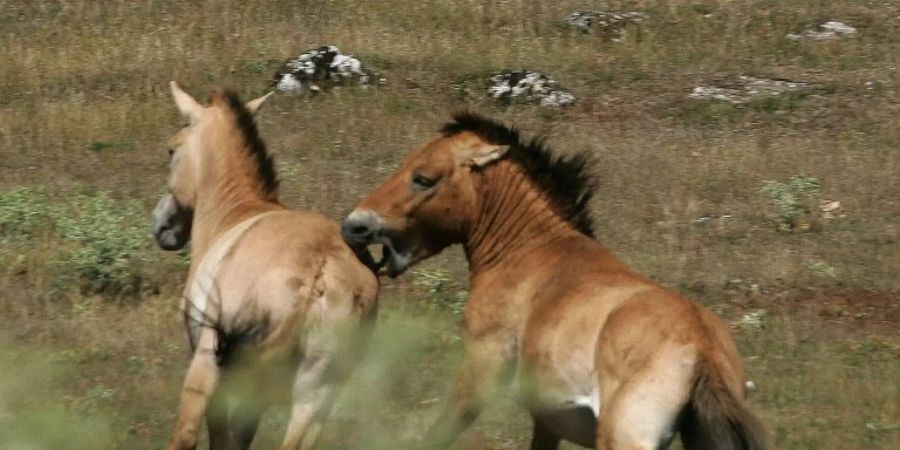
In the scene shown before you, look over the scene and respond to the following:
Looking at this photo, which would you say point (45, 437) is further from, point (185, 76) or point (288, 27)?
point (288, 27)

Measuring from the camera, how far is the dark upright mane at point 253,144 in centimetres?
813

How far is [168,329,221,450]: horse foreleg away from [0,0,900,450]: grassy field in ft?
1.00

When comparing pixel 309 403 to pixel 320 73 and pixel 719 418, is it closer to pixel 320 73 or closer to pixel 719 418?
pixel 719 418

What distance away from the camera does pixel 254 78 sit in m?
18.8

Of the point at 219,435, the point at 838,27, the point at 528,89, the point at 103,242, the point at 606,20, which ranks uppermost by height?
the point at 219,435

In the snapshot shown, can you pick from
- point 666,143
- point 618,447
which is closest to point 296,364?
point 618,447

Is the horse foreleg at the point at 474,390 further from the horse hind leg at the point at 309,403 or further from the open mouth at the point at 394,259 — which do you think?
the open mouth at the point at 394,259

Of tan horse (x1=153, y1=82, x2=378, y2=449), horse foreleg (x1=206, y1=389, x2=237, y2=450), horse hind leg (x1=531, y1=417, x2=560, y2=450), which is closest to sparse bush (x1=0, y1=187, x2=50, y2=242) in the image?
tan horse (x1=153, y1=82, x2=378, y2=449)

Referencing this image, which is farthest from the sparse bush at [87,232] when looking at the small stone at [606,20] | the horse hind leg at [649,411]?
the small stone at [606,20]

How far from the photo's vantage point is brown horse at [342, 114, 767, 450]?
5.39 metres

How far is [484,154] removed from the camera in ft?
23.4

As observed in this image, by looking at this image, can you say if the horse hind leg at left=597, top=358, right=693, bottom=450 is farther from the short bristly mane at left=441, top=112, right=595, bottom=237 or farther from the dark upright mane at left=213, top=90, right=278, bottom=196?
the dark upright mane at left=213, top=90, right=278, bottom=196

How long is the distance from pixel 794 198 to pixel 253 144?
7.33 m

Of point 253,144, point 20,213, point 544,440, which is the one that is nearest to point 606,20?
point 20,213
